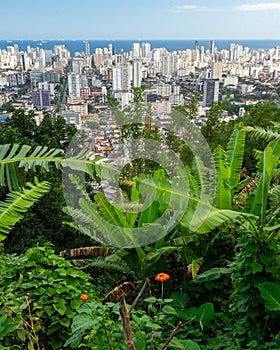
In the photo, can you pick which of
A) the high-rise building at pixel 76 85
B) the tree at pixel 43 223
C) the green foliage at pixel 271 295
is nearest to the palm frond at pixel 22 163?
the green foliage at pixel 271 295

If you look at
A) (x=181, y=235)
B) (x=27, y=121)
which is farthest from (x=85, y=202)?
(x=27, y=121)

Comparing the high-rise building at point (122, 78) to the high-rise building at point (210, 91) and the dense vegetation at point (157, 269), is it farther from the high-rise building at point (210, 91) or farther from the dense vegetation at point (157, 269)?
the dense vegetation at point (157, 269)

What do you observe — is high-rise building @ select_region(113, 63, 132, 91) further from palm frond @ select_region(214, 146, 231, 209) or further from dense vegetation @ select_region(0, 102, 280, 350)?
palm frond @ select_region(214, 146, 231, 209)

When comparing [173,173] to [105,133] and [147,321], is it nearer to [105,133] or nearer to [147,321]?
[105,133]

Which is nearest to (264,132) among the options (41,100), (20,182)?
(20,182)

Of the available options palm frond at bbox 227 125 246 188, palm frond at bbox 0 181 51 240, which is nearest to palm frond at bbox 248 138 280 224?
palm frond at bbox 227 125 246 188

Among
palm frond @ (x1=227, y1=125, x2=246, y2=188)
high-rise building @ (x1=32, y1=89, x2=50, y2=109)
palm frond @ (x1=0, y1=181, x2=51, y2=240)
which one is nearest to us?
palm frond @ (x1=0, y1=181, x2=51, y2=240)

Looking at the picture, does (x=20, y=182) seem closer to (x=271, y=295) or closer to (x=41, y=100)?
(x=271, y=295)
